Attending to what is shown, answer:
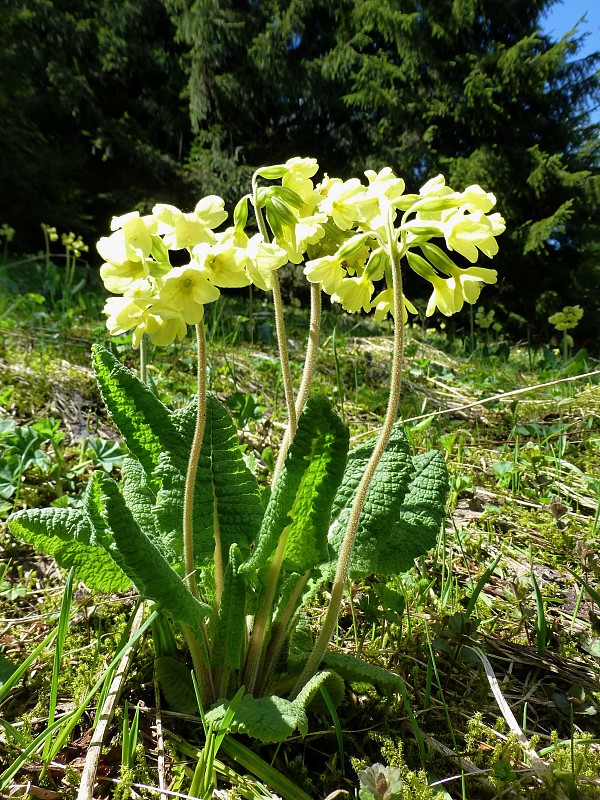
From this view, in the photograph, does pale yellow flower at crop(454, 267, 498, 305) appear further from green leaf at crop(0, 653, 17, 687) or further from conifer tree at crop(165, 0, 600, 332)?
Answer: conifer tree at crop(165, 0, 600, 332)

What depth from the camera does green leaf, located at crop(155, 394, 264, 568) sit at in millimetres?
1066

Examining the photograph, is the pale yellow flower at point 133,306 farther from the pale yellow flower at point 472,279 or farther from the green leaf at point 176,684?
the green leaf at point 176,684

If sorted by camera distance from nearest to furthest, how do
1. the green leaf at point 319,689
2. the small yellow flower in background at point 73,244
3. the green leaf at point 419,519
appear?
the green leaf at point 319,689
the green leaf at point 419,519
the small yellow flower in background at point 73,244

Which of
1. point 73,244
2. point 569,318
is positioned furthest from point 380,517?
point 73,244

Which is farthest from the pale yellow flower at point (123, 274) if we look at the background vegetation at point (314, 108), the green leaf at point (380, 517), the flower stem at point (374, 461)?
the background vegetation at point (314, 108)

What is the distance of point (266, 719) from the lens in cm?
82

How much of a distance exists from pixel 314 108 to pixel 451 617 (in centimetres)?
1118

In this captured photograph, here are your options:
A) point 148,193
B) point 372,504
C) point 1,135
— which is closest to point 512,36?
point 148,193

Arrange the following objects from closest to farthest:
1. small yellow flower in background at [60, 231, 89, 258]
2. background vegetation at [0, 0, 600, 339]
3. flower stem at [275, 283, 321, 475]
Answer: flower stem at [275, 283, 321, 475] → small yellow flower in background at [60, 231, 89, 258] → background vegetation at [0, 0, 600, 339]

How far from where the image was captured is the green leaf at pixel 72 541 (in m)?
1.06

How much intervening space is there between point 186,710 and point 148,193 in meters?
10.7

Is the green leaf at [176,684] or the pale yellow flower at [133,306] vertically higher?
the pale yellow flower at [133,306]

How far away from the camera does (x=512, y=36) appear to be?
10562mm

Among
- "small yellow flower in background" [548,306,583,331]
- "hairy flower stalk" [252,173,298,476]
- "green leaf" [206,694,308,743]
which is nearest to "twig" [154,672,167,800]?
"green leaf" [206,694,308,743]
